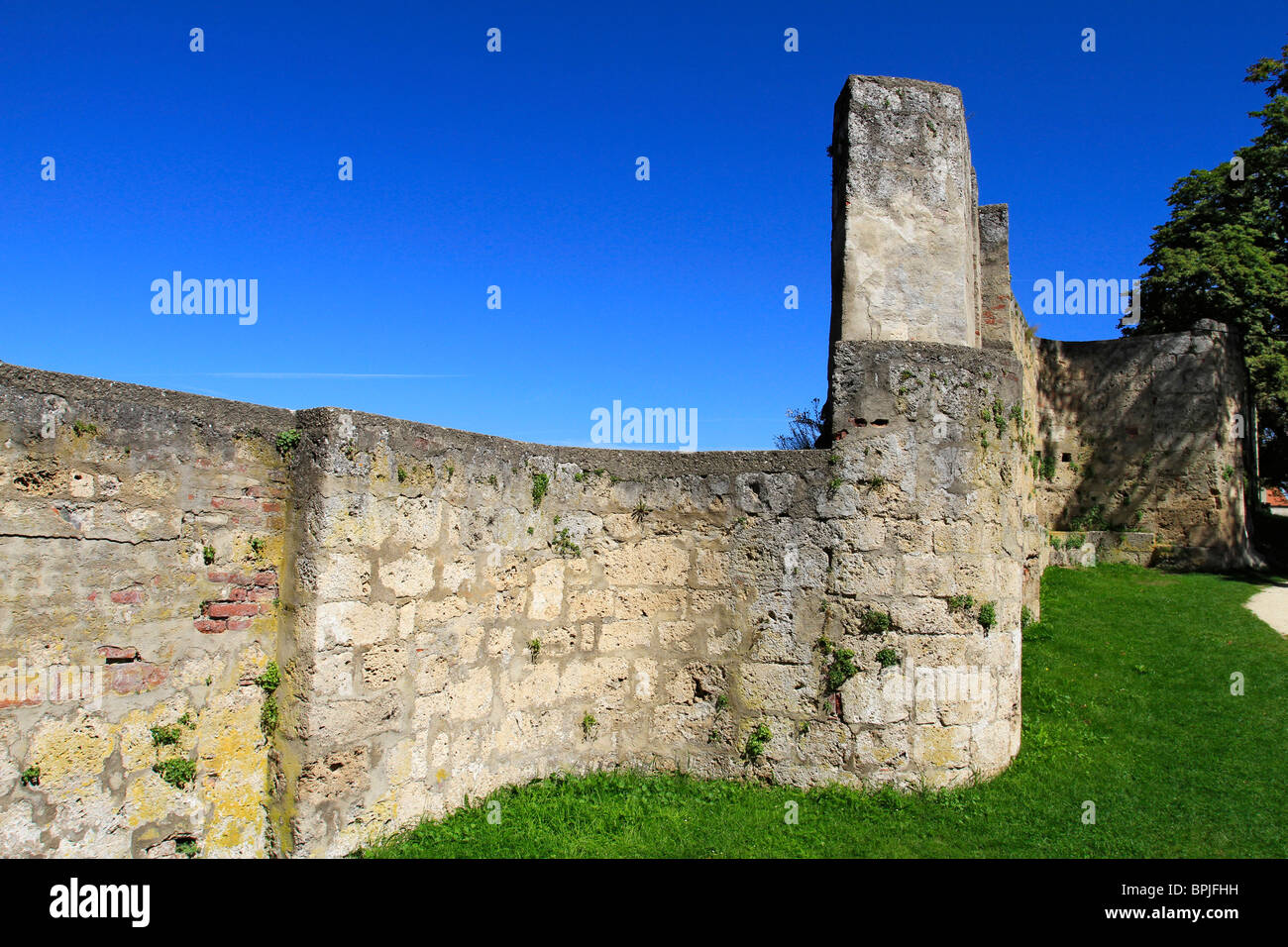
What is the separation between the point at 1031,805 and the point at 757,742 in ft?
6.08

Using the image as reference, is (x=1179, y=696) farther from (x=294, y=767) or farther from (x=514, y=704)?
(x=294, y=767)

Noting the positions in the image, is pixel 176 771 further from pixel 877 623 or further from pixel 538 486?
pixel 877 623

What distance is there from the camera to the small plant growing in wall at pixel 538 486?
5.61 meters

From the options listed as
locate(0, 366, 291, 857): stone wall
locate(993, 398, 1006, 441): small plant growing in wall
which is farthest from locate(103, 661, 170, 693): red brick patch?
locate(993, 398, 1006, 441): small plant growing in wall

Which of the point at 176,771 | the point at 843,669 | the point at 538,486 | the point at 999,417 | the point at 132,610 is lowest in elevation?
the point at 176,771

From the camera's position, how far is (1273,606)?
11.8 meters

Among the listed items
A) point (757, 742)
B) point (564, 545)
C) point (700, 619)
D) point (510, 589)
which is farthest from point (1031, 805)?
point (510, 589)

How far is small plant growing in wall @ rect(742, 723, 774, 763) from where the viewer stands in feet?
18.6

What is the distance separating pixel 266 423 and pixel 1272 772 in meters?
7.45

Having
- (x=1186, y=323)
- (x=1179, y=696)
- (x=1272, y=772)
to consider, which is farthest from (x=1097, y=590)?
(x=1186, y=323)

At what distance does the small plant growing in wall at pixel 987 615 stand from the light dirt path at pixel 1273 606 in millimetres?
6937

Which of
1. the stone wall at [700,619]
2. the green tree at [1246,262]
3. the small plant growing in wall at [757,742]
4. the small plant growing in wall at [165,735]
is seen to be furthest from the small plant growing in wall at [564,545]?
the green tree at [1246,262]

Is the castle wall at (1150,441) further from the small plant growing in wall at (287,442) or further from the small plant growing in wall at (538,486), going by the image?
the small plant growing in wall at (287,442)
